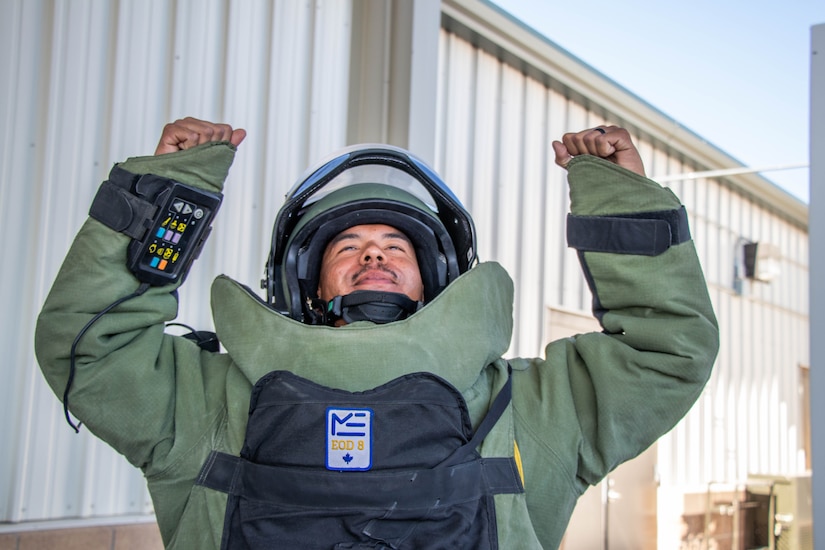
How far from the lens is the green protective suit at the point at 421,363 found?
1.64 meters

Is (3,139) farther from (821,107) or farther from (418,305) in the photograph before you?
(821,107)

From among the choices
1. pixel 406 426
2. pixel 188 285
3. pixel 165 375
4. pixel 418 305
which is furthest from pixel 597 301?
pixel 188 285

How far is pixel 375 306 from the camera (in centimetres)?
190

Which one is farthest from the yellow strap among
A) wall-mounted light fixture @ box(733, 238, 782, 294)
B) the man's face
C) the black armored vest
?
wall-mounted light fixture @ box(733, 238, 782, 294)

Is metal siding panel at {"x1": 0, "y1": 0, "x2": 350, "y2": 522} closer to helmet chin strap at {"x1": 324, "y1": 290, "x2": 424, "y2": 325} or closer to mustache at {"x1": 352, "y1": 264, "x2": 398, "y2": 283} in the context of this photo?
mustache at {"x1": 352, "y1": 264, "x2": 398, "y2": 283}

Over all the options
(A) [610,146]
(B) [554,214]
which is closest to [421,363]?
(A) [610,146]

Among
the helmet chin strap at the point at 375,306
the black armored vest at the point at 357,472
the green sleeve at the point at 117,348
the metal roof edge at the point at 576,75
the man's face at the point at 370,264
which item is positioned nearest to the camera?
the black armored vest at the point at 357,472

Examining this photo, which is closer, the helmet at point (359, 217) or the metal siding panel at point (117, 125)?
the helmet at point (359, 217)

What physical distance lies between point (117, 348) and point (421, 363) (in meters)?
0.67

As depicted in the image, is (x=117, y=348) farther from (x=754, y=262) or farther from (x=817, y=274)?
(x=754, y=262)

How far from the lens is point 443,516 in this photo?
4.84 ft

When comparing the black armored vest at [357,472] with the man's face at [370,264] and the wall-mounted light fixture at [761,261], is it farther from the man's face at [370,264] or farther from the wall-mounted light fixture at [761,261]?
the wall-mounted light fixture at [761,261]

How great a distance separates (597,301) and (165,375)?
995 millimetres

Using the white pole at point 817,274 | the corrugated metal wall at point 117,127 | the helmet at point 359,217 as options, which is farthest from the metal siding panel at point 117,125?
the white pole at point 817,274
